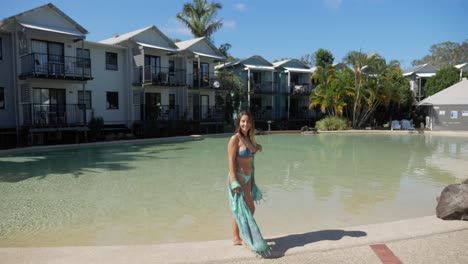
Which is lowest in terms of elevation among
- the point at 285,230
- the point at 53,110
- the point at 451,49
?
the point at 285,230

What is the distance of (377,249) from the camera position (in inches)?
158

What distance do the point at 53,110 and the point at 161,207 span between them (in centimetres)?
1602

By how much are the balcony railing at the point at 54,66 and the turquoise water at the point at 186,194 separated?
5.71 meters

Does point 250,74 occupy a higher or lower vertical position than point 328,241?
higher

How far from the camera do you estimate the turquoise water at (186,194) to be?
19.6 feet

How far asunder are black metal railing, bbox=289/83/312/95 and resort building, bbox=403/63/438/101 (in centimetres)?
1269

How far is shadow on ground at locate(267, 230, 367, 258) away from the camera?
4066 millimetres

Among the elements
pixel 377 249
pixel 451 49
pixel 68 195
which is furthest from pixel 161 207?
pixel 451 49

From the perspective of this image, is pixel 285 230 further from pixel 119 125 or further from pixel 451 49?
pixel 451 49

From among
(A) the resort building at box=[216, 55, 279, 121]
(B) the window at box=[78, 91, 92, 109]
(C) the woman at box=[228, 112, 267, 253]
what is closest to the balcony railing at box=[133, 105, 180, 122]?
(B) the window at box=[78, 91, 92, 109]

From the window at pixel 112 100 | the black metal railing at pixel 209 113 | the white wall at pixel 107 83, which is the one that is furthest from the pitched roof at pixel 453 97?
the window at pixel 112 100

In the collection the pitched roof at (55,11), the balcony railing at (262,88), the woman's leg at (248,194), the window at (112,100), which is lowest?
the woman's leg at (248,194)

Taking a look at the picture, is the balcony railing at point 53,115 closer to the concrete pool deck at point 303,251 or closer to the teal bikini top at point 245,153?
the concrete pool deck at point 303,251

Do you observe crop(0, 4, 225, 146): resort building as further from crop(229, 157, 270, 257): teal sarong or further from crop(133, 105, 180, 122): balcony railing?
crop(229, 157, 270, 257): teal sarong
